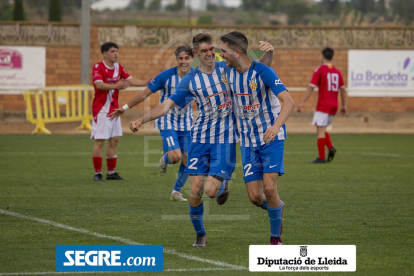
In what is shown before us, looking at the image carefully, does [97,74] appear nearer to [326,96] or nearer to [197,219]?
[197,219]

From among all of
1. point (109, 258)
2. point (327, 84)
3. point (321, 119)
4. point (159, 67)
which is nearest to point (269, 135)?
point (109, 258)

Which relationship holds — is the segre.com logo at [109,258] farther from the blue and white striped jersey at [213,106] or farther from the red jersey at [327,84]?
the red jersey at [327,84]

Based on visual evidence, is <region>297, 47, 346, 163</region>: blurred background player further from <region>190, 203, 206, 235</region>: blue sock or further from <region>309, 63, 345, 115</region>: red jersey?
<region>190, 203, 206, 235</region>: blue sock

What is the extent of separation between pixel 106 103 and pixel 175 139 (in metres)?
2.22

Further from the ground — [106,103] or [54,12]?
[54,12]

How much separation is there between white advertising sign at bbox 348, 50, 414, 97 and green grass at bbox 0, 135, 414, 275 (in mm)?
A: 8527

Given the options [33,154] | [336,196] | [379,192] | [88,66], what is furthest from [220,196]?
[88,66]

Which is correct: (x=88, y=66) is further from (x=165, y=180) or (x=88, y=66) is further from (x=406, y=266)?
(x=406, y=266)

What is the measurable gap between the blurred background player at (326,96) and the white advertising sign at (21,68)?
1162cm

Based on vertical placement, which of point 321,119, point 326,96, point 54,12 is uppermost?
point 54,12

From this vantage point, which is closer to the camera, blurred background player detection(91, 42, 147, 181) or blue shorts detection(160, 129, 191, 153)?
blue shorts detection(160, 129, 191, 153)

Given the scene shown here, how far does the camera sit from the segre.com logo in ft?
15.7

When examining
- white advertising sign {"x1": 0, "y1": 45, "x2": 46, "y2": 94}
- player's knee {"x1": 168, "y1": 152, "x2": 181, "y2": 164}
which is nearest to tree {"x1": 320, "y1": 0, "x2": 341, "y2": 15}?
white advertising sign {"x1": 0, "y1": 45, "x2": 46, "y2": 94}

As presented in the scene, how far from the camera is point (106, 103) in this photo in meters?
9.84
